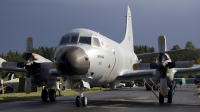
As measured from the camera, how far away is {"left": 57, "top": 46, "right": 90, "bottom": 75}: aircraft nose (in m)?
12.8

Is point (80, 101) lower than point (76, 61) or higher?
lower

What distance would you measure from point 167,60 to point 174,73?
1536 mm

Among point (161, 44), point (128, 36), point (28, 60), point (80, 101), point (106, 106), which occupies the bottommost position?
point (106, 106)

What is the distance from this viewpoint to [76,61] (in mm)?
12836

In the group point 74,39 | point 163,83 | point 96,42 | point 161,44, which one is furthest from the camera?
point 161,44

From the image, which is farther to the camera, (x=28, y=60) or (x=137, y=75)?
(x=137, y=75)

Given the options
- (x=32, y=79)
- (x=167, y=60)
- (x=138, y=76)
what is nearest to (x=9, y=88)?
(x=32, y=79)

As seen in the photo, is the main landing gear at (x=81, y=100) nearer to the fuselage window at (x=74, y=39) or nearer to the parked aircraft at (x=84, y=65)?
the parked aircraft at (x=84, y=65)

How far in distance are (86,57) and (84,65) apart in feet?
1.34

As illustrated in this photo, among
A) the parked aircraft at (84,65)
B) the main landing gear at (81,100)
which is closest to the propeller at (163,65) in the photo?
the parked aircraft at (84,65)

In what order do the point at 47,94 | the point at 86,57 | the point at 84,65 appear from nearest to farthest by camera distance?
the point at 84,65, the point at 86,57, the point at 47,94

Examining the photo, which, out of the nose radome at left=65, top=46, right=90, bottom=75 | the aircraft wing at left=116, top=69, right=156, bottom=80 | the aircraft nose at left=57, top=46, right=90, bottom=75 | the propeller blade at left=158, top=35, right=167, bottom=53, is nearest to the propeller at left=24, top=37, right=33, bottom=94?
the aircraft nose at left=57, top=46, right=90, bottom=75

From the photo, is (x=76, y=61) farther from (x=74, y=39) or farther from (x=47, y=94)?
(x=47, y=94)

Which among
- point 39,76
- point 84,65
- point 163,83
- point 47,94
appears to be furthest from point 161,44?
point 47,94
